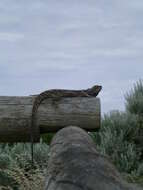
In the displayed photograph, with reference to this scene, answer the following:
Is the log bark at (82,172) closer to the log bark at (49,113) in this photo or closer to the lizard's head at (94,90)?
the log bark at (49,113)

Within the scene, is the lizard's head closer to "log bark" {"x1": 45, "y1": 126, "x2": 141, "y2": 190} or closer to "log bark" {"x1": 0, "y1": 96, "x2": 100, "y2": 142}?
"log bark" {"x1": 0, "y1": 96, "x2": 100, "y2": 142}

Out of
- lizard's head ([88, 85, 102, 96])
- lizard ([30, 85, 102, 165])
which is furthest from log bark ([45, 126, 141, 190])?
lizard's head ([88, 85, 102, 96])

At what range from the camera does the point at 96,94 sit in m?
4.78

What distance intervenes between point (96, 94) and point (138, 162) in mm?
5099

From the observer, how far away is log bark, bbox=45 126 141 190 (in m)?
2.17

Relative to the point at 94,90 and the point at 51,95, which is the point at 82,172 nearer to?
the point at 51,95

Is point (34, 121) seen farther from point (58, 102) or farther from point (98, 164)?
point (98, 164)

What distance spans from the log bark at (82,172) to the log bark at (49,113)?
1686 millimetres

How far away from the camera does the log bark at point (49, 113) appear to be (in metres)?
4.59

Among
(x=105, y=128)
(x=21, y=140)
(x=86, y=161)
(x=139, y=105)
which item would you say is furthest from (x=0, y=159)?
(x=86, y=161)

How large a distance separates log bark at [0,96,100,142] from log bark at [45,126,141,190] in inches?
66.4

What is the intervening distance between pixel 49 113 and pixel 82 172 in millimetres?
2342

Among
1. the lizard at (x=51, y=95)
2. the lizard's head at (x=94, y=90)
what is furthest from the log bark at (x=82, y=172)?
the lizard's head at (x=94, y=90)

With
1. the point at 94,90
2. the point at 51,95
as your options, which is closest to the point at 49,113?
the point at 51,95
